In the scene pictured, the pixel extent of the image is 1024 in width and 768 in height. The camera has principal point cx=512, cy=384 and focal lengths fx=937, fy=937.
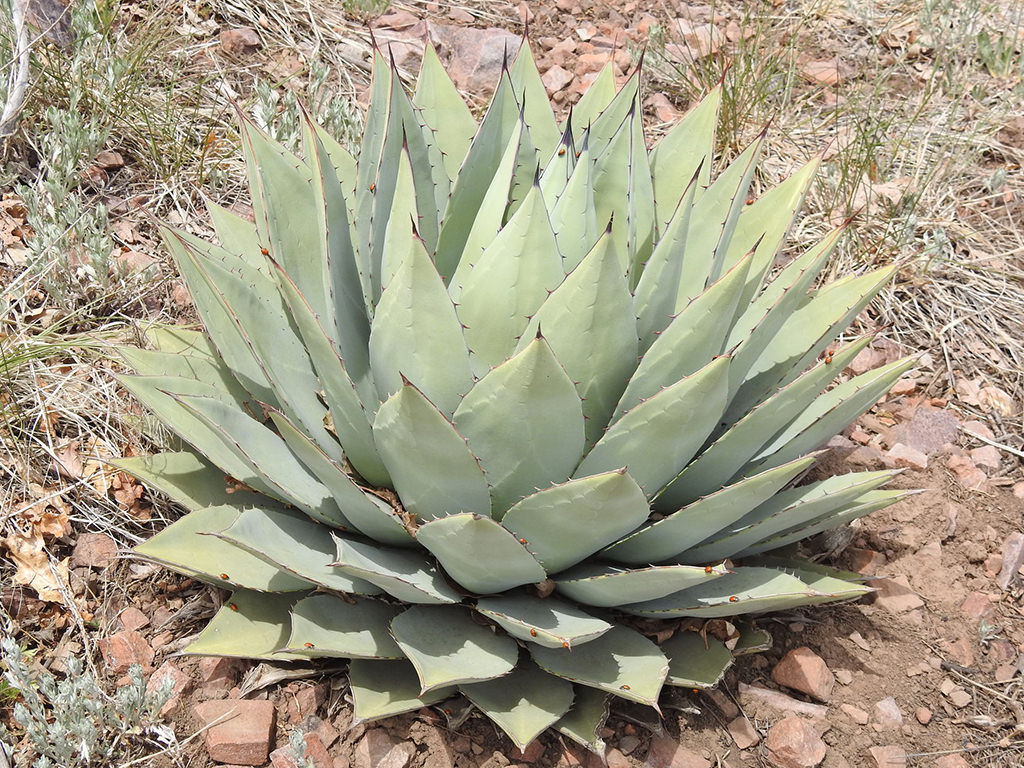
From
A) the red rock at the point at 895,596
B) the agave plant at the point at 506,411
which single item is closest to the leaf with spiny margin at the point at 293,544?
the agave plant at the point at 506,411

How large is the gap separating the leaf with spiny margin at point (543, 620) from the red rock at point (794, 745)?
562 mm

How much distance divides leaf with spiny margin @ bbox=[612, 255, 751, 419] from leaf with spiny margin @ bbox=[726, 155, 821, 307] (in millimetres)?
293

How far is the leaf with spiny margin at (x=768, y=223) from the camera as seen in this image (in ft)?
6.87

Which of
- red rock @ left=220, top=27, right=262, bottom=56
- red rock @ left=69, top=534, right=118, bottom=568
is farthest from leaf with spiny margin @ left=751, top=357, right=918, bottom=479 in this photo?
red rock @ left=220, top=27, right=262, bottom=56

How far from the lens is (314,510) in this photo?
1.94 metres

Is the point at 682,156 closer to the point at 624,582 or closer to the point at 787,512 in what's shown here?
the point at 787,512

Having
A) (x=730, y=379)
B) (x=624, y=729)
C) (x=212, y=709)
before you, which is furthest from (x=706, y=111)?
(x=212, y=709)

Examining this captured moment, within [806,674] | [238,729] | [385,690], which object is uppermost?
[385,690]

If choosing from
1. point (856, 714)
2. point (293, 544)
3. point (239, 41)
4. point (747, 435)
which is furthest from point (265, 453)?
point (239, 41)

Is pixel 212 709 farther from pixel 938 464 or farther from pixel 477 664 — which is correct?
pixel 938 464

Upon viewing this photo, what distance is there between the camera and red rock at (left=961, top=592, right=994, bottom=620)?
2488 millimetres

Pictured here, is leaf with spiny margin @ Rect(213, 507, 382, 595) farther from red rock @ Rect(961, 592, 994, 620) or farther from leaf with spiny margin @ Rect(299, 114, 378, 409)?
red rock @ Rect(961, 592, 994, 620)

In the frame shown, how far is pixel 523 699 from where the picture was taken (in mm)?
1890

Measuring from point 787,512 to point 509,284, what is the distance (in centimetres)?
74
